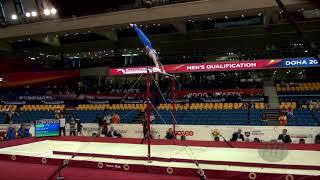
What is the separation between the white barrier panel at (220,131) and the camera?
45.8ft

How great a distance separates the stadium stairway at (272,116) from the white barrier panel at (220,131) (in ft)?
6.20

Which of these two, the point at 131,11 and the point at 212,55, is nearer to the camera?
the point at 131,11

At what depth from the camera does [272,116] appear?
17109 mm

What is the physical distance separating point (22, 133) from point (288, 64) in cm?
1403

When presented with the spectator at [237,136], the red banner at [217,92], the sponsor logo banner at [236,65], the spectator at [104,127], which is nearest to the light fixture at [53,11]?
the sponsor logo banner at [236,65]

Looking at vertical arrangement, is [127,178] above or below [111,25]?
below

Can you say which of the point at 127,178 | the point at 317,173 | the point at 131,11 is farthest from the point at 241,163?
the point at 131,11

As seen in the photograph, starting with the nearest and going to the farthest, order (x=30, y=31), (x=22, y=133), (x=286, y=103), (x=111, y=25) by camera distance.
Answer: (x=22, y=133)
(x=286, y=103)
(x=111, y=25)
(x=30, y=31)

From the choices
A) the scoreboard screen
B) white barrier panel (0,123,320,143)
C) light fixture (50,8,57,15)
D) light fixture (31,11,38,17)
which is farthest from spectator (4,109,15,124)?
the scoreboard screen

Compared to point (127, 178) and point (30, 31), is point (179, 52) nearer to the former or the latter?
point (30, 31)

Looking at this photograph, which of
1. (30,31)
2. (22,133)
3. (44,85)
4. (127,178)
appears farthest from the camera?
(44,85)

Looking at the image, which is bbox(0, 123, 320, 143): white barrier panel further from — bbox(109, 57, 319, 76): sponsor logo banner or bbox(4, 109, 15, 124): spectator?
bbox(4, 109, 15, 124): spectator

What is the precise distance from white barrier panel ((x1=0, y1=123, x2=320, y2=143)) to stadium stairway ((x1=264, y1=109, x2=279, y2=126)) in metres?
1.89

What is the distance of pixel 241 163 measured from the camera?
6.57 meters
